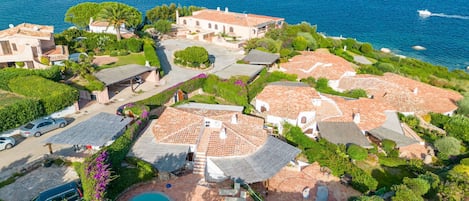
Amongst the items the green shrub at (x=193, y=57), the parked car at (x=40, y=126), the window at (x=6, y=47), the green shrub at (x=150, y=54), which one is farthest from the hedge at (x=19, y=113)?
the green shrub at (x=193, y=57)

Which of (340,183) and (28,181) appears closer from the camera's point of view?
(28,181)

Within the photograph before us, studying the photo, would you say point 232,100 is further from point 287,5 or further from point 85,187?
point 287,5

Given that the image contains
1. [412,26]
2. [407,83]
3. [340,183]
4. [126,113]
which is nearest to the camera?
[340,183]

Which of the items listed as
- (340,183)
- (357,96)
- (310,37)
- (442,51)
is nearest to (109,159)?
(340,183)

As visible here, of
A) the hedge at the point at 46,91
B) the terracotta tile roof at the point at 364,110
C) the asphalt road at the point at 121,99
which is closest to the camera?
the asphalt road at the point at 121,99

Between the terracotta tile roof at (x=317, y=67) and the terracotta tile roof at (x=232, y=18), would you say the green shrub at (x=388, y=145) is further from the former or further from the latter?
the terracotta tile roof at (x=232, y=18)

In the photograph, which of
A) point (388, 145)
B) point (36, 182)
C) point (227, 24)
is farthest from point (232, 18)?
point (36, 182)

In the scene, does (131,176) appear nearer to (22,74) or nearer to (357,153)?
(357,153)
